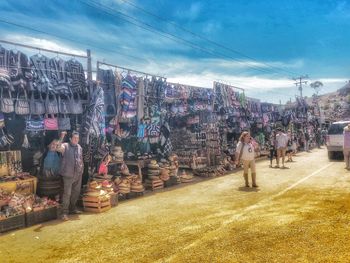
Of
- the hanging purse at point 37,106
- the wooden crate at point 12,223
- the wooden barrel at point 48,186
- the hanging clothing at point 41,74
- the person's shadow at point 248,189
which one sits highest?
the hanging clothing at point 41,74

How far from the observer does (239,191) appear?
408 inches

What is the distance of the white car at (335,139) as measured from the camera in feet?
58.3

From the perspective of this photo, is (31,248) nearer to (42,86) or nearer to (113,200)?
(113,200)

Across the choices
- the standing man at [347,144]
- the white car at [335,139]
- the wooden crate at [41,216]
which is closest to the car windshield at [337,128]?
the white car at [335,139]

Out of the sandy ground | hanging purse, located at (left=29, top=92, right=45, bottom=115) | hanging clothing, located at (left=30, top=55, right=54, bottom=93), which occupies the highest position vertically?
hanging clothing, located at (left=30, top=55, right=54, bottom=93)

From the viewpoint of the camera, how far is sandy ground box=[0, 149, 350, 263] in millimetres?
5188

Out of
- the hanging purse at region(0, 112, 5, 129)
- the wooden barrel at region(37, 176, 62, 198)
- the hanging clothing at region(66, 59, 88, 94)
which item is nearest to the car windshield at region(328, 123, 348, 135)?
the hanging clothing at region(66, 59, 88, 94)

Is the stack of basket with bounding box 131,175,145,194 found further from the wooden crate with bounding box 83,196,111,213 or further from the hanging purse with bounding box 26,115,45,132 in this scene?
the hanging purse with bounding box 26,115,45,132

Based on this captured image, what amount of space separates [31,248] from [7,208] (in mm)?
1598

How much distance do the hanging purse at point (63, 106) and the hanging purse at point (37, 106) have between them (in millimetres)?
461

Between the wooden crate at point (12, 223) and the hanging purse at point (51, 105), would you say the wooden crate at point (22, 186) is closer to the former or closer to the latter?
the wooden crate at point (12, 223)

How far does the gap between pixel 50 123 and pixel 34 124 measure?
415mm

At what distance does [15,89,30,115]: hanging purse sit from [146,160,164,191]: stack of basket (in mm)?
4628

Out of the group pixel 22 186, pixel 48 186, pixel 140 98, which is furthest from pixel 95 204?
pixel 140 98
